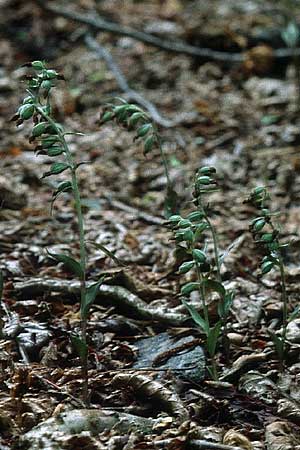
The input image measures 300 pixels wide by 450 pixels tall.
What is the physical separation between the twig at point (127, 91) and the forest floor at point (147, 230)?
0.03 m

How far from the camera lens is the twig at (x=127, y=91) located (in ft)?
15.0

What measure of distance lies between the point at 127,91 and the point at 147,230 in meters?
1.67

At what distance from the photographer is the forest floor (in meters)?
2.00

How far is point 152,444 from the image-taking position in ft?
5.99

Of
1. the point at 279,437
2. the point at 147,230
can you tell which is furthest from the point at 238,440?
the point at 147,230

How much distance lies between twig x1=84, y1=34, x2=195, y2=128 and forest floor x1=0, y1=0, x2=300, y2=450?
0.10ft

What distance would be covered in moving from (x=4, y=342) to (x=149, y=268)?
925 millimetres

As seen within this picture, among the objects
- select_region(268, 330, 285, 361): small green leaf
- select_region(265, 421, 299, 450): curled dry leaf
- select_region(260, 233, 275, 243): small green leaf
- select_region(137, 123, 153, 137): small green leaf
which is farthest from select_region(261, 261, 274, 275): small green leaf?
select_region(137, 123, 153, 137): small green leaf

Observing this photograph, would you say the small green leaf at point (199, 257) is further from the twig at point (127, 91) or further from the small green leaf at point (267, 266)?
the twig at point (127, 91)

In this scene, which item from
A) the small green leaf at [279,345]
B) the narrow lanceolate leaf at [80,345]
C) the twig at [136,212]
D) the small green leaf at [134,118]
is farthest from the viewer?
the twig at [136,212]

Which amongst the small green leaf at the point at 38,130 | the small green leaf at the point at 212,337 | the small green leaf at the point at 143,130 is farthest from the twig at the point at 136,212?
the small green leaf at the point at 38,130

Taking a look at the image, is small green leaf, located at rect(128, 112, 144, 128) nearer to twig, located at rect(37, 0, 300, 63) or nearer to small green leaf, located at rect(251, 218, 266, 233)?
small green leaf, located at rect(251, 218, 266, 233)

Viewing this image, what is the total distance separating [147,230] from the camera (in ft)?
11.3

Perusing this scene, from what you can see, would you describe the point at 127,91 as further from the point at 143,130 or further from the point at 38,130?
the point at 38,130
